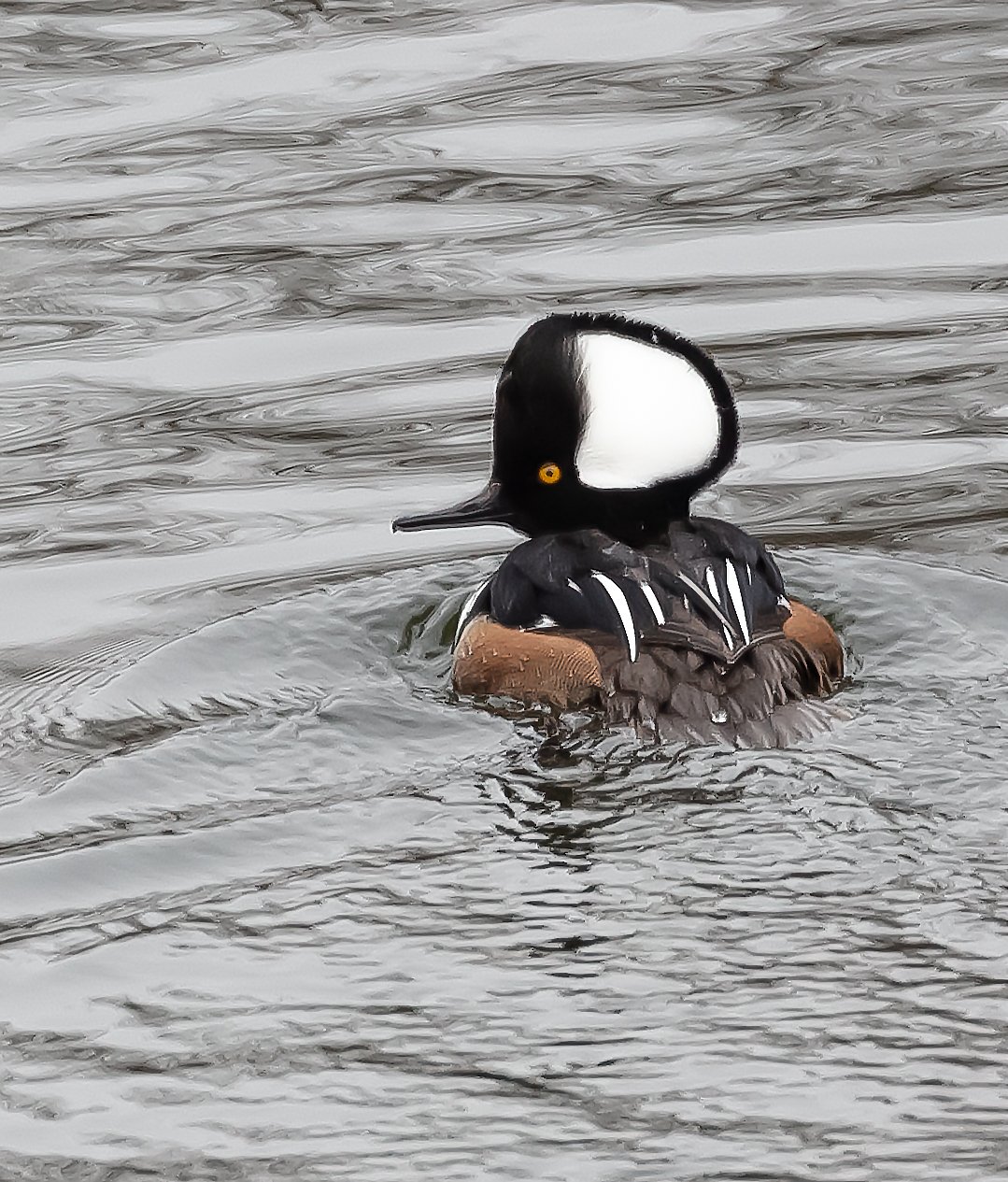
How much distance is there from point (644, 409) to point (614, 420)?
0.10 meters

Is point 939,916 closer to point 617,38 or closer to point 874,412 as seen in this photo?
point 874,412

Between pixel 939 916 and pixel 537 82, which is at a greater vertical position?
pixel 537 82

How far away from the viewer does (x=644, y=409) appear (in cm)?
A: 668

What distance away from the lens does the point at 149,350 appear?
382 inches

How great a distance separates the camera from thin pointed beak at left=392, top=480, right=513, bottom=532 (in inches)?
276

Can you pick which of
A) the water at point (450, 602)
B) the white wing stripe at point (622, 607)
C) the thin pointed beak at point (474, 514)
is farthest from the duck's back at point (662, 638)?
the thin pointed beak at point (474, 514)

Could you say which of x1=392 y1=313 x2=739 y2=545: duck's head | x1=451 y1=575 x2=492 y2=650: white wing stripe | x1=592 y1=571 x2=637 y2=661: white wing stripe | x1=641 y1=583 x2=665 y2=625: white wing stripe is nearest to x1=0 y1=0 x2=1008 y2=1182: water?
x1=451 y1=575 x2=492 y2=650: white wing stripe

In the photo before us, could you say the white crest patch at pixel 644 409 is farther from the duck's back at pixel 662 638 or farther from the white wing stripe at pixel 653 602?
the white wing stripe at pixel 653 602

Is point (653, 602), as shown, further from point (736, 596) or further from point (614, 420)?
point (614, 420)

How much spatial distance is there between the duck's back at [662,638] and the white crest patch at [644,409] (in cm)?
20

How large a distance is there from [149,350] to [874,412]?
2919mm

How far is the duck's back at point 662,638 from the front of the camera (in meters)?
6.19

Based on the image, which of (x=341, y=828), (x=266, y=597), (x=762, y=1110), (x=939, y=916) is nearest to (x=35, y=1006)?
(x=341, y=828)

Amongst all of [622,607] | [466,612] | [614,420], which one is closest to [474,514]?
[466,612]
